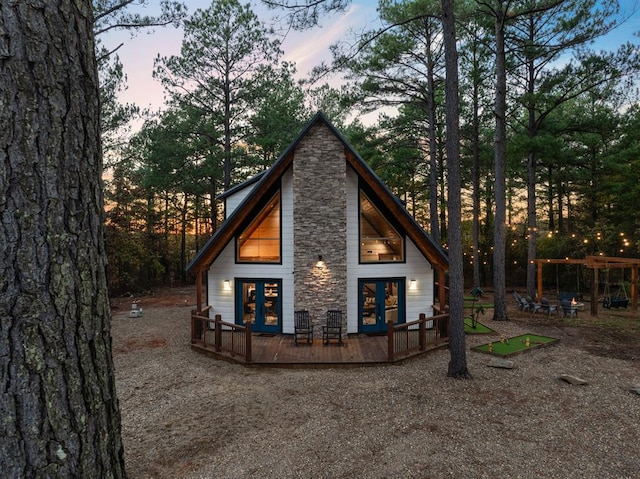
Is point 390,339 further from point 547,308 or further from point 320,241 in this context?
point 547,308

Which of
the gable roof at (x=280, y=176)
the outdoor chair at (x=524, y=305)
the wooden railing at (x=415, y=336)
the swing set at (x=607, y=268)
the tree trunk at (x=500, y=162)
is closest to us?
the wooden railing at (x=415, y=336)

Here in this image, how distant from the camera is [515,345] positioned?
28.6 ft

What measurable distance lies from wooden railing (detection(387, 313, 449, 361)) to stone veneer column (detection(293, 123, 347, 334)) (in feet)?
5.49

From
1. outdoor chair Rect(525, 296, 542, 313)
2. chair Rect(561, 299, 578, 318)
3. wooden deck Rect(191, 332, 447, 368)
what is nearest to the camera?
wooden deck Rect(191, 332, 447, 368)

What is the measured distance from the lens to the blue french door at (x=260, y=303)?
10023mm

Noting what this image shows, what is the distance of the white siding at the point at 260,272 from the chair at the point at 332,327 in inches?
48.2

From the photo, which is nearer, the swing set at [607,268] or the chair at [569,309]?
the chair at [569,309]

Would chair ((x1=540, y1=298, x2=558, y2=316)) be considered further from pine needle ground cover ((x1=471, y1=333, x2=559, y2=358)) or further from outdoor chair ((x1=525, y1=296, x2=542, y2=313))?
pine needle ground cover ((x1=471, y1=333, x2=559, y2=358))

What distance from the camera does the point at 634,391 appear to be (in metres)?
5.98

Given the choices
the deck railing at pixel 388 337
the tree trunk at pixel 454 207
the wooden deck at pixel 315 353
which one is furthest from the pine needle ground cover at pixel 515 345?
the tree trunk at pixel 454 207

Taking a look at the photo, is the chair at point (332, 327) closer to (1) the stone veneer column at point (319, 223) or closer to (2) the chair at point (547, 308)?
(1) the stone veneer column at point (319, 223)

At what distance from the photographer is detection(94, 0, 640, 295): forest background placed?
11734 millimetres

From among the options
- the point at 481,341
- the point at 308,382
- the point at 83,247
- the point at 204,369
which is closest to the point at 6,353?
the point at 83,247

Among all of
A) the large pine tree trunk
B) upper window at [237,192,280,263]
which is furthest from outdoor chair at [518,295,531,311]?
the large pine tree trunk
